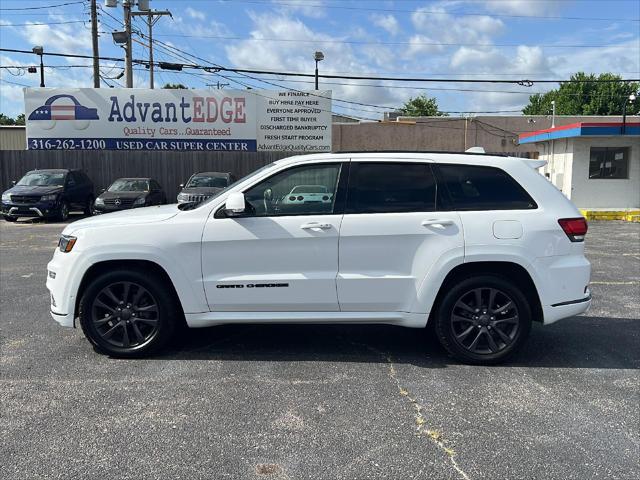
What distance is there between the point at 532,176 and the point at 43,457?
14.1ft

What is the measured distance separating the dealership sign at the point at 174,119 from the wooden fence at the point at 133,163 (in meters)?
0.66

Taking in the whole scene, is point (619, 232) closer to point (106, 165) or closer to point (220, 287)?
point (220, 287)

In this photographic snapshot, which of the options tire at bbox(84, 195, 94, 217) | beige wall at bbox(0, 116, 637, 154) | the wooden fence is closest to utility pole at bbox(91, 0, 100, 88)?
the wooden fence

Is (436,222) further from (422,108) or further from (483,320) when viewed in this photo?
(422,108)

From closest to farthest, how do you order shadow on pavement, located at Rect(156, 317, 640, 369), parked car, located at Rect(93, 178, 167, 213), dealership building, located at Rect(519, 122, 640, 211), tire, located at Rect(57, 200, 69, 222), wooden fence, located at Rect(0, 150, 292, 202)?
shadow on pavement, located at Rect(156, 317, 640, 369), parked car, located at Rect(93, 178, 167, 213), tire, located at Rect(57, 200, 69, 222), dealership building, located at Rect(519, 122, 640, 211), wooden fence, located at Rect(0, 150, 292, 202)

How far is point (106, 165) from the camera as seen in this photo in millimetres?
23172

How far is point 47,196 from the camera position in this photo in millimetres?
17562

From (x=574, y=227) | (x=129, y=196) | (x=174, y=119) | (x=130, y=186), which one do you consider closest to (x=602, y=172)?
(x=129, y=196)

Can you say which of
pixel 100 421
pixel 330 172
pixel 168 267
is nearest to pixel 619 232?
pixel 330 172

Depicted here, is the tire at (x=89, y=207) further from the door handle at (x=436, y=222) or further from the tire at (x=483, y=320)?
the tire at (x=483, y=320)

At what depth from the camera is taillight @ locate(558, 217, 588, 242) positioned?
4.68m

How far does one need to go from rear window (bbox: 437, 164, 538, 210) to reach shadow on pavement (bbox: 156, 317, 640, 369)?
140cm

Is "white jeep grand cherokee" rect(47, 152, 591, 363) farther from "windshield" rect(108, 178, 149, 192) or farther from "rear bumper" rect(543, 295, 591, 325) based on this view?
"windshield" rect(108, 178, 149, 192)

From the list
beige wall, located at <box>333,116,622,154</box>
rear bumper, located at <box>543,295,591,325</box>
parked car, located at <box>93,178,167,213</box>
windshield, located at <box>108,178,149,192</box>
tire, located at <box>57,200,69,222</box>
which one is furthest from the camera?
beige wall, located at <box>333,116,622,154</box>
